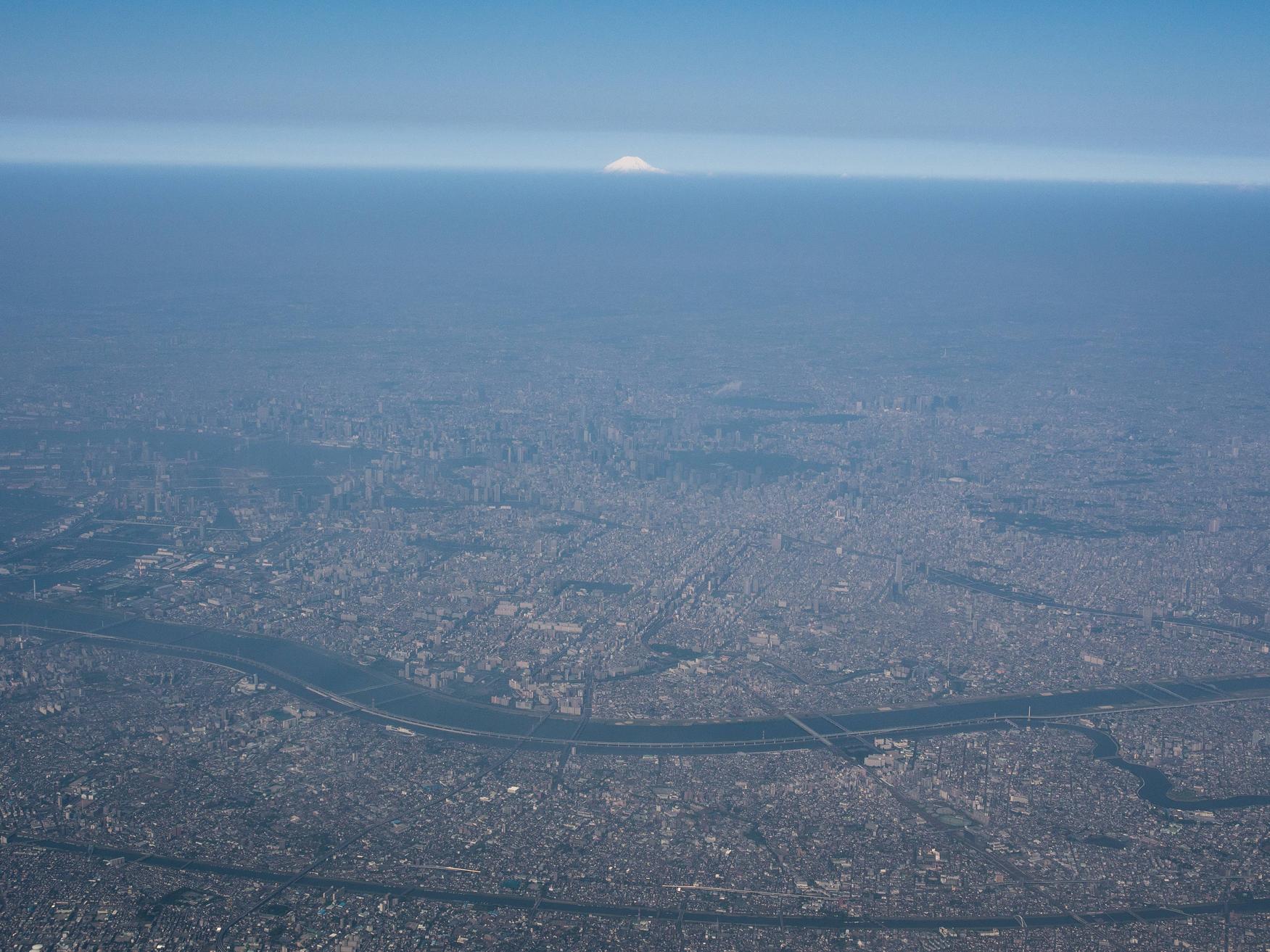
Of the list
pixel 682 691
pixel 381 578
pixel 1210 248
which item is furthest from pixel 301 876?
pixel 1210 248

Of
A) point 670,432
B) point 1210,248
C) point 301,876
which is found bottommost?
point 301,876

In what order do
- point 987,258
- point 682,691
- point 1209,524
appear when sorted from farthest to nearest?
point 987,258 → point 1209,524 → point 682,691

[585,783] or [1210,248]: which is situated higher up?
[1210,248]

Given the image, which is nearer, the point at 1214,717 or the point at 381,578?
the point at 1214,717

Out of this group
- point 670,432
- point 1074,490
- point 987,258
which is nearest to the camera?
point 1074,490

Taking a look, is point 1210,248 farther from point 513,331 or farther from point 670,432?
point 670,432

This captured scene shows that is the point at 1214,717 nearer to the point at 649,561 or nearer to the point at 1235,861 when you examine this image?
the point at 1235,861

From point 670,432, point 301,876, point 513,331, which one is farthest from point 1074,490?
point 513,331
